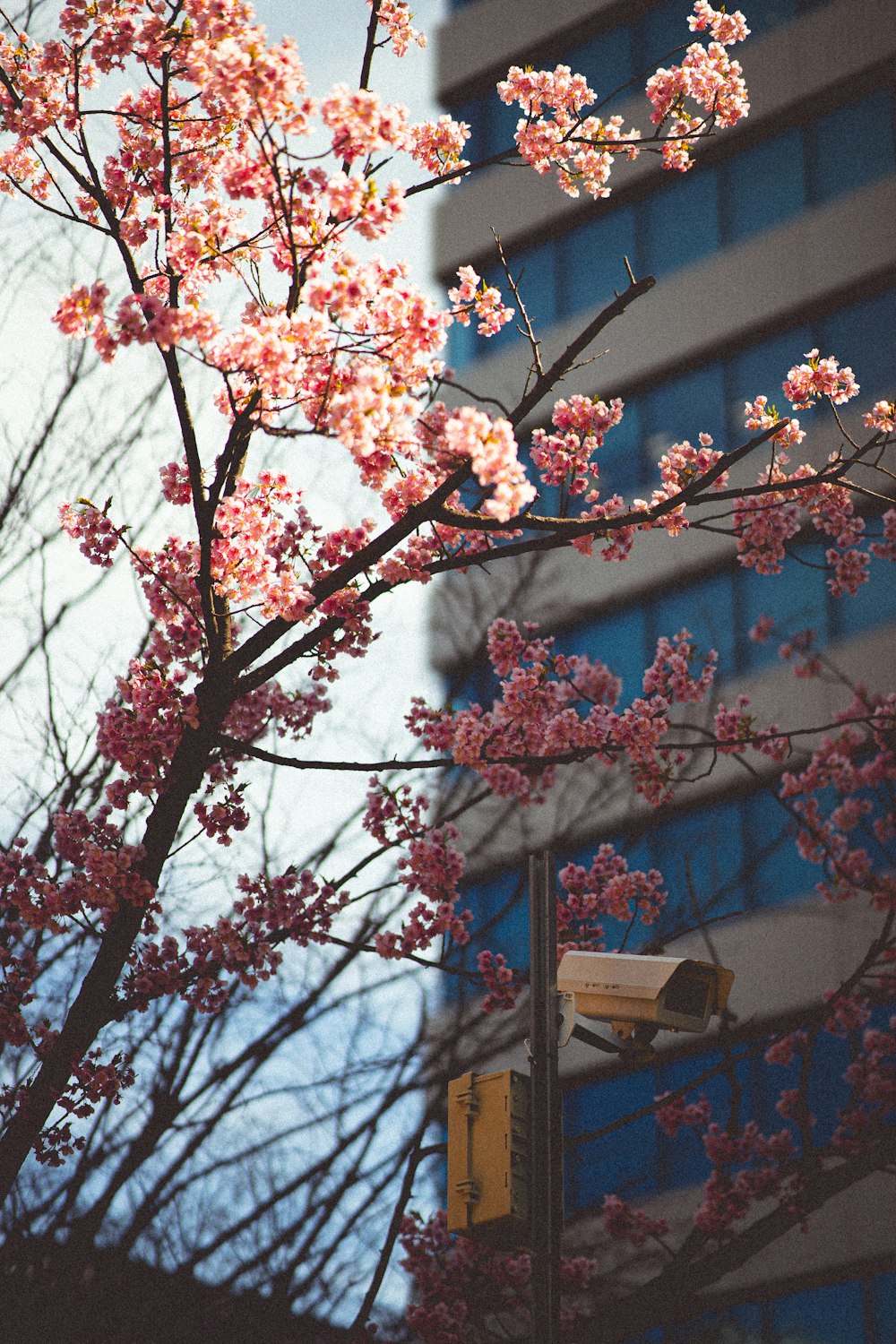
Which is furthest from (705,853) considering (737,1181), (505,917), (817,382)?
(817,382)

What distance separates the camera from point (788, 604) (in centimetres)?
2078

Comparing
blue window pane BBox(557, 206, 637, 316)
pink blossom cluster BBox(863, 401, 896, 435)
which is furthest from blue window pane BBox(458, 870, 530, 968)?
pink blossom cluster BBox(863, 401, 896, 435)

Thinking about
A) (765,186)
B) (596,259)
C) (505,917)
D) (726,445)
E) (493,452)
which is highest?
(596,259)

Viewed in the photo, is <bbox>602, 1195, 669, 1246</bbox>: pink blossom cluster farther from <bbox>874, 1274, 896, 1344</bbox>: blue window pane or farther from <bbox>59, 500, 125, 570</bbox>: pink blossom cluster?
<bbox>59, 500, 125, 570</bbox>: pink blossom cluster

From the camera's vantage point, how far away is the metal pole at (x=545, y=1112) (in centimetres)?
592

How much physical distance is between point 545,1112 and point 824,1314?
41.9 feet

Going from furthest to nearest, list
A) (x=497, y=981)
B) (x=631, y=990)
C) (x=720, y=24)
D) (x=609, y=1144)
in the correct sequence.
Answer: (x=609, y=1144) → (x=497, y=981) → (x=720, y=24) → (x=631, y=990)

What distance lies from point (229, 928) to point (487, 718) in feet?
7.78

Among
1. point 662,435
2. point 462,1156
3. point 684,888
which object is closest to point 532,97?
point 462,1156

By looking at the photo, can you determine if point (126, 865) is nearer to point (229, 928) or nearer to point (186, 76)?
point (229, 928)

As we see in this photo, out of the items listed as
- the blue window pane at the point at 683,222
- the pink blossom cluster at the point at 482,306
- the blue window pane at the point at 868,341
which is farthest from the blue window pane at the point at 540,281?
the pink blossom cluster at the point at 482,306

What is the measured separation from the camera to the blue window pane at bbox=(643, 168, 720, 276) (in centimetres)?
2333

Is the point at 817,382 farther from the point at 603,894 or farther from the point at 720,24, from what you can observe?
the point at 603,894

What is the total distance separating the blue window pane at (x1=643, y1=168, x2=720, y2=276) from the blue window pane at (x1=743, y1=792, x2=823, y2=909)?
9354mm
